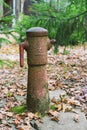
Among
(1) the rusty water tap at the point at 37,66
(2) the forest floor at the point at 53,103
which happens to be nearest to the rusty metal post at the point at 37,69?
(1) the rusty water tap at the point at 37,66

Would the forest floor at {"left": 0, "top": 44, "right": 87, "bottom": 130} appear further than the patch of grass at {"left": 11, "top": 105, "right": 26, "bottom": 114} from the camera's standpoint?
No

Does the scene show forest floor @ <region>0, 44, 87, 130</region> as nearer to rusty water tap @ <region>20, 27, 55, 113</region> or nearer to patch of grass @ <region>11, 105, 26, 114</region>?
patch of grass @ <region>11, 105, 26, 114</region>

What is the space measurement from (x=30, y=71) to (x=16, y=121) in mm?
609

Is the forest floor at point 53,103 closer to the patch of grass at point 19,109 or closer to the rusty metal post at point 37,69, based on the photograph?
the patch of grass at point 19,109

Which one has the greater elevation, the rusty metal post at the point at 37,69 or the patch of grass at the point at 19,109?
the rusty metal post at the point at 37,69

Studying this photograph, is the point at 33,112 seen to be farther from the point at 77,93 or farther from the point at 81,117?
the point at 77,93

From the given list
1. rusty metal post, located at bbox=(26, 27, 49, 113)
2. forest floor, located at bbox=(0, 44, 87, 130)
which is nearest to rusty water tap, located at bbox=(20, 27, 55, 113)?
rusty metal post, located at bbox=(26, 27, 49, 113)

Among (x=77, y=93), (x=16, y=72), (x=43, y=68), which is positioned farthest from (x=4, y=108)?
(x=16, y=72)

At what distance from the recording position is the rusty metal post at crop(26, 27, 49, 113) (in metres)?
4.21

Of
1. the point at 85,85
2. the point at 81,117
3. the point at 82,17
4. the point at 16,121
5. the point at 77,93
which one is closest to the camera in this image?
the point at 16,121

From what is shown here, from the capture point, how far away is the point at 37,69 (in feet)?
14.0

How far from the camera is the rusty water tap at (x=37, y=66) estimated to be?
4.21 metres

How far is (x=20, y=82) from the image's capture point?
248 inches

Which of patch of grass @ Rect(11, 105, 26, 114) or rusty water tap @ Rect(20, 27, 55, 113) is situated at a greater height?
rusty water tap @ Rect(20, 27, 55, 113)
